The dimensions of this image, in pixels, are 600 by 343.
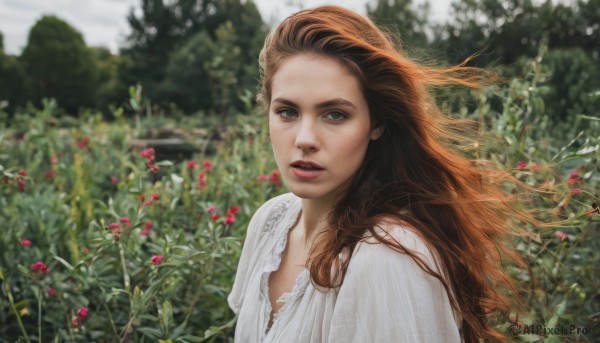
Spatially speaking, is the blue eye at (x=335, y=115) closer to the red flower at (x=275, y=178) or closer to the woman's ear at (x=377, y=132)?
the woman's ear at (x=377, y=132)

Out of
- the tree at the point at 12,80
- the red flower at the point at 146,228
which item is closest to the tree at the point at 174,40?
the tree at the point at 12,80

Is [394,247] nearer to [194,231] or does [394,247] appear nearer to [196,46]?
[194,231]

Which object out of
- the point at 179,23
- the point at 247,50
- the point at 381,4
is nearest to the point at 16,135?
the point at 381,4

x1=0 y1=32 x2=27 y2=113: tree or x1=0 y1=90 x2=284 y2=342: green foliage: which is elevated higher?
x1=0 y1=32 x2=27 y2=113: tree

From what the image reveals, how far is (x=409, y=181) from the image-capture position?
1.72 metres

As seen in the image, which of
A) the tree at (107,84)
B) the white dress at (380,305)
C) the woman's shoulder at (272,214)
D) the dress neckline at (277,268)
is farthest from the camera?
the tree at (107,84)

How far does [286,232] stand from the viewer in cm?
211

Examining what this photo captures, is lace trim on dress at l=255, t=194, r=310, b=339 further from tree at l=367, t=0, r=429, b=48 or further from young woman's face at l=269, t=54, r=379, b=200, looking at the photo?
tree at l=367, t=0, r=429, b=48

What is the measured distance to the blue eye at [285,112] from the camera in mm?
1719

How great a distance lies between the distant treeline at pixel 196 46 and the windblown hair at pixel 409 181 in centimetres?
988

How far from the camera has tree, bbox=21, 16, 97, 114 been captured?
3566cm

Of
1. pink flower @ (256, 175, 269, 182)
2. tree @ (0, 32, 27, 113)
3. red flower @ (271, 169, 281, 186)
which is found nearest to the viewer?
pink flower @ (256, 175, 269, 182)

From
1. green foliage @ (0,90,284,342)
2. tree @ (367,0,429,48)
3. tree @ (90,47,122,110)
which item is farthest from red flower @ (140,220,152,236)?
tree @ (90,47,122,110)

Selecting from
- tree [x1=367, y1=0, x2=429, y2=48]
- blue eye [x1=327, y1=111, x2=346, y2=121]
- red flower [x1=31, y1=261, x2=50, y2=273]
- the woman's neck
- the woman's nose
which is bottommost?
red flower [x1=31, y1=261, x2=50, y2=273]
